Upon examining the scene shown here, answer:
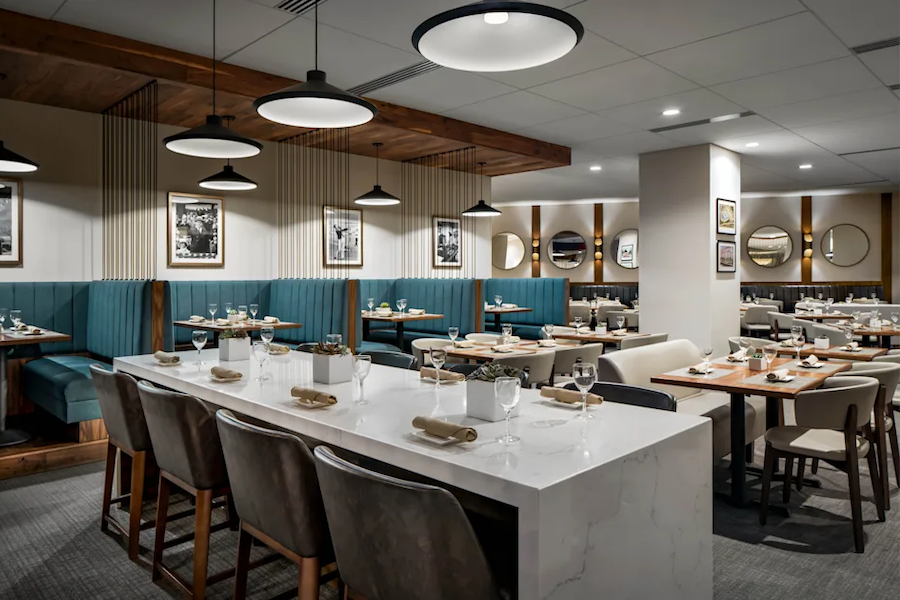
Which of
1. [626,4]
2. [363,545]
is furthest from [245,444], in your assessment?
[626,4]

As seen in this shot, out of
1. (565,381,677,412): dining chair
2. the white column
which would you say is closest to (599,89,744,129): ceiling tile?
the white column

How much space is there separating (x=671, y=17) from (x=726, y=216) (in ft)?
15.7

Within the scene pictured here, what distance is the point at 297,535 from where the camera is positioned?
1.75 metres

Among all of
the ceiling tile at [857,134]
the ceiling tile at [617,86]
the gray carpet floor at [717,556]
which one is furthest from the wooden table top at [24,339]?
the ceiling tile at [857,134]

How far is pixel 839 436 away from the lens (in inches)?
131

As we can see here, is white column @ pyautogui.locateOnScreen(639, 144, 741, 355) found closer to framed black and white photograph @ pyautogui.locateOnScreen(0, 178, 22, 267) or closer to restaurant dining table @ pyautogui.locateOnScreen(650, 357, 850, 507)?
restaurant dining table @ pyautogui.locateOnScreen(650, 357, 850, 507)

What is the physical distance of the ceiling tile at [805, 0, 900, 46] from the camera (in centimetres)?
392

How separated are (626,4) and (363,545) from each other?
370 centimetres

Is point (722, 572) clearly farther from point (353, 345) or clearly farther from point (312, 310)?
point (312, 310)

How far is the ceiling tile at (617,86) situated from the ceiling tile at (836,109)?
1465 mm

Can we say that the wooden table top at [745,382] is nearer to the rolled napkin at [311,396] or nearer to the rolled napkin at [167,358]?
the rolled napkin at [311,396]

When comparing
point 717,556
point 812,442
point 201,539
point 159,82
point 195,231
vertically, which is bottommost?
point 717,556

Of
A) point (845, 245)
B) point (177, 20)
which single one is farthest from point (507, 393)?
point (845, 245)

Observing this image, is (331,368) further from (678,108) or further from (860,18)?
(678,108)
